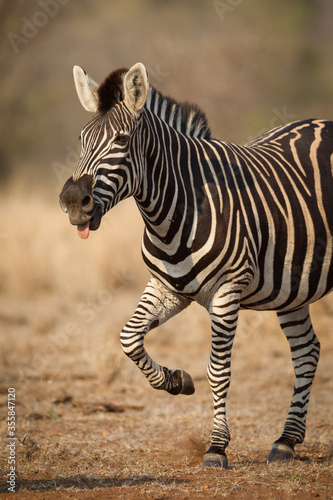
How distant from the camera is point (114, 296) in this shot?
12383 mm

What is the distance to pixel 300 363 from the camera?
5.85 meters

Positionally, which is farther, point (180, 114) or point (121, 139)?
point (180, 114)

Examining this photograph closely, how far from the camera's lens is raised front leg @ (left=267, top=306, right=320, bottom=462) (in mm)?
5676

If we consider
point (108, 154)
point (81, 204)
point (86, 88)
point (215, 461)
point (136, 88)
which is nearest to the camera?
point (81, 204)

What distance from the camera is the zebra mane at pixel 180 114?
517 cm

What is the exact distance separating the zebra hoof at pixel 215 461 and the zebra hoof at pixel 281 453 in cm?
53

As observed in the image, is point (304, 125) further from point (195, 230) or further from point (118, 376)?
point (118, 376)

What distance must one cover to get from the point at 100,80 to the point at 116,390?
21.3 m

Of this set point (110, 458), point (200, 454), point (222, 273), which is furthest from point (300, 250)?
point (110, 458)

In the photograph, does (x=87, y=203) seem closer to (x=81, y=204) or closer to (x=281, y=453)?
(x=81, y=204)

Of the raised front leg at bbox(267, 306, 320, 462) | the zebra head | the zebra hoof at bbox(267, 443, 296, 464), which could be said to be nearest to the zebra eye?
the zebra head

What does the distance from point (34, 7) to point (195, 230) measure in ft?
68.4

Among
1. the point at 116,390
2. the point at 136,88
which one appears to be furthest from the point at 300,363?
the point at 116,390

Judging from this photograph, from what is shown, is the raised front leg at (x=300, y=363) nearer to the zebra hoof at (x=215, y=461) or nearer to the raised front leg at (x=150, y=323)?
the zebra hoof at (x=215, y=461)
